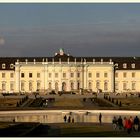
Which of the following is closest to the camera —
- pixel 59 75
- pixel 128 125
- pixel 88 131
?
pixel 128 125

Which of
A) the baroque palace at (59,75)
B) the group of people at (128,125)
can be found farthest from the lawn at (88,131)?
the baroque palace at (59,75)

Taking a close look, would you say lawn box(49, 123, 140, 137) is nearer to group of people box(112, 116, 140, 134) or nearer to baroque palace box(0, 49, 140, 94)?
group of people box(112, 116, 140, 134)

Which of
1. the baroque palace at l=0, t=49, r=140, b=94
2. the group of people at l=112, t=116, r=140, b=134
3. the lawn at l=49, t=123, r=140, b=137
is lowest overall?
the lawn at l=49, t=123, r=140, b=137

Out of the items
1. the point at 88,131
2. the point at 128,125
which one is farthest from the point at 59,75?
the point at 128,125

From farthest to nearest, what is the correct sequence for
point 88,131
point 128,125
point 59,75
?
point 59,75
point 88,131
point 128,125

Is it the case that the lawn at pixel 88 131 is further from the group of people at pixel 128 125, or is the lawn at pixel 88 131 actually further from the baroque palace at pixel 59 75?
the baroque palace at pixel 59 75

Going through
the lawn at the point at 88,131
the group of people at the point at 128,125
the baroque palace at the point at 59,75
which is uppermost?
the baroque palace at the point at 59,75

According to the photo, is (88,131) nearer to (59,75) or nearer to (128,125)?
(128,125)

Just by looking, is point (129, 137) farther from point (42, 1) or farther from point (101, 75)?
point (101, 75)

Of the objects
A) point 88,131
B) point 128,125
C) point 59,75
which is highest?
point 59,75

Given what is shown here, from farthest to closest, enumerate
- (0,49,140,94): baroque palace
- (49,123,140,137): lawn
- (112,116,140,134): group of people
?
(0,49,140,94): baroque palace, (112,116,140,134): group of people, (49,123,140,137): lawn

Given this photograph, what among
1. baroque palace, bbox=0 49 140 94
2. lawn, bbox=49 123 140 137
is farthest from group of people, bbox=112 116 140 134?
baroque palace, bbox=0 49 140 94

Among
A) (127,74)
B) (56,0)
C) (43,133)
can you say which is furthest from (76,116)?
(127,74)

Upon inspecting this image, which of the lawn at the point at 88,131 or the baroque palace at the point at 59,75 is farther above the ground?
the baroque palace at the point at 59,75
